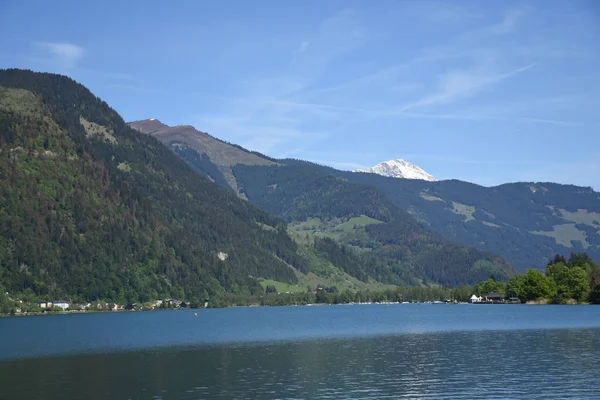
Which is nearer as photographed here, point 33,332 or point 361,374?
point 361,374

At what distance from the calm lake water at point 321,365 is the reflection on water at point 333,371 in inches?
4.6

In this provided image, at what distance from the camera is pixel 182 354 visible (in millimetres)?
112938

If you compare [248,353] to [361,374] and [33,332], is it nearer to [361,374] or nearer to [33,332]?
[361,374]

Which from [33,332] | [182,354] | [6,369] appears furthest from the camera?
[33,332]

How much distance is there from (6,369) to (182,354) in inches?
993

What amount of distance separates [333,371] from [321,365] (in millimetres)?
6023

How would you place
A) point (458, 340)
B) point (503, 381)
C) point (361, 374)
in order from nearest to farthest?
point (503, 381)
point (361, 374)
point (458, 340)

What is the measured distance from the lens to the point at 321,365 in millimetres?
92312

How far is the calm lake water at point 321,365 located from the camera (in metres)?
72.9

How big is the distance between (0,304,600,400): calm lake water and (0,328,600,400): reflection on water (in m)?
0.12

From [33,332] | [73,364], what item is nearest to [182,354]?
[73,364]

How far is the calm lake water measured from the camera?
72938mm

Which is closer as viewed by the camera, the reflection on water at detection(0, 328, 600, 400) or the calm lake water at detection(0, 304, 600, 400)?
the reflection on water at detection(0, 328, 600, 400)

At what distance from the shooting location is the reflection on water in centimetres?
7219
